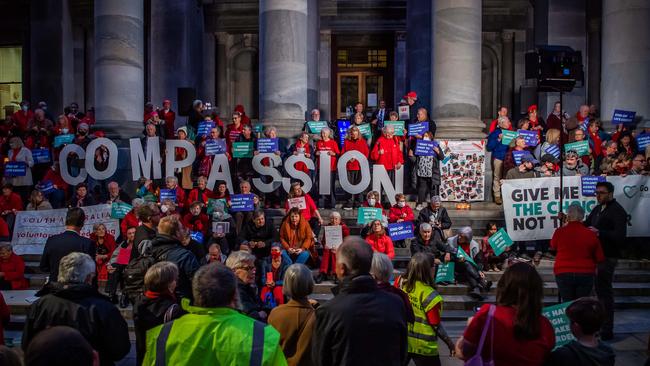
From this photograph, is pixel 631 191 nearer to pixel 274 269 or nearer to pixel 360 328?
pixel 274 269

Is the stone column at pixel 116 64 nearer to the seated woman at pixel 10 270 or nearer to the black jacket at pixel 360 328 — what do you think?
the seated woman at pixel 10 270

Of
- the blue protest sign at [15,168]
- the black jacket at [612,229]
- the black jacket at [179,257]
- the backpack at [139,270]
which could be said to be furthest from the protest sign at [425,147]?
the backpack at [139,270]

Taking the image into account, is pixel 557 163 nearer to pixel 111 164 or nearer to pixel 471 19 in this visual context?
pixel 471 19

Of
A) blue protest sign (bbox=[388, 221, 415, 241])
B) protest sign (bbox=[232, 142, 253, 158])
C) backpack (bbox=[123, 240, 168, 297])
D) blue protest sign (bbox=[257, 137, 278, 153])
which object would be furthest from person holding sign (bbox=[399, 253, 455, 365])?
protest sign (bbox=[232, 142, 253, 158])

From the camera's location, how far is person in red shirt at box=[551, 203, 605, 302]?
29.1 feet

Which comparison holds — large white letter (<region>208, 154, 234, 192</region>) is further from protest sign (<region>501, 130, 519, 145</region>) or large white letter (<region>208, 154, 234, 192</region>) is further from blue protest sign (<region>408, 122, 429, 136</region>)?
protest sign (<region>501, 130, 519, 145</region>)

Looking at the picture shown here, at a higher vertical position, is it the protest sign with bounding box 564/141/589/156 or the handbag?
the protest sign with bounding box 564/141/589/156

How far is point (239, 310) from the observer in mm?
4324

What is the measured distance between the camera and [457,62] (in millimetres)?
16984

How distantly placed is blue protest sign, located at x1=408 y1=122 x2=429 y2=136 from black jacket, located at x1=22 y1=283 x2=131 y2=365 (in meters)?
11.3

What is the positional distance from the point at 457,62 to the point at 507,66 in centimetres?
1085

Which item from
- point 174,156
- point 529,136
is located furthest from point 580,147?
point 174,156

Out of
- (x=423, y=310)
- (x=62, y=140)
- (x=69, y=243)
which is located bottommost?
(x=423, y=310)

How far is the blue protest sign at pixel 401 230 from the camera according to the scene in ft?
43.3
